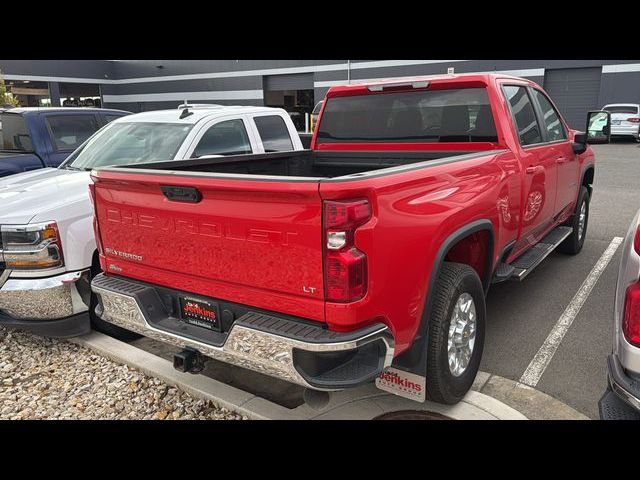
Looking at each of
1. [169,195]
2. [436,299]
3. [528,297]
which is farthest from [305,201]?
[528,297]

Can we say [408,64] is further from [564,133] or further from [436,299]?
[436,299]

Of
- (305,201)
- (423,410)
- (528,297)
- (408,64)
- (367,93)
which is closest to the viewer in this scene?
(305,201)

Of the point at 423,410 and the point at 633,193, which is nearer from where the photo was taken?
the point at 423,410

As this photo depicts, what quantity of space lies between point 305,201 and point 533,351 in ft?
8.38

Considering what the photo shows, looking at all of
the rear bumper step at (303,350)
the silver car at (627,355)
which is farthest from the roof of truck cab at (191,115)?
the silver car at (627,355)

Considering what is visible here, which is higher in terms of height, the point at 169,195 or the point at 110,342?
the point at 169,195

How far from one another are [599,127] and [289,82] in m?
32.0

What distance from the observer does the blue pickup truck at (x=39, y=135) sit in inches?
261

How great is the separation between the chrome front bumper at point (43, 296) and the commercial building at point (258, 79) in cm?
2601

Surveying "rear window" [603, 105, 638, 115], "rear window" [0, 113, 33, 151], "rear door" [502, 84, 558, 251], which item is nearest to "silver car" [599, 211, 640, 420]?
"rear door" [502, 84, 558, 251]

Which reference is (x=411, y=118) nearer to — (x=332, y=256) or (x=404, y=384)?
(x=404, y=384)

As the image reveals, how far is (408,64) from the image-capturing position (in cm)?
3084

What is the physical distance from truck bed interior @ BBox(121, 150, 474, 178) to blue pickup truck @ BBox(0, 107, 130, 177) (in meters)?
3.77

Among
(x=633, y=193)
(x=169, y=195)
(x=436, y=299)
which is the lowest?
(x=633, y=193)
